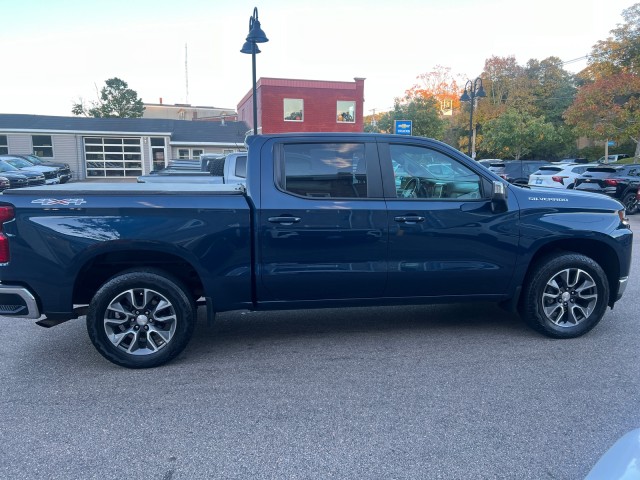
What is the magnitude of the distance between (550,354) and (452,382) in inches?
46.1

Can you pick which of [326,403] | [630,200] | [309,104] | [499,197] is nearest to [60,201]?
[326,403]

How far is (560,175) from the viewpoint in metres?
19.7

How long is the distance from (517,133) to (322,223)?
1698 inches

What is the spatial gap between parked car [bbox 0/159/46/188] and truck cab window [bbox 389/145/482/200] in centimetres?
1950

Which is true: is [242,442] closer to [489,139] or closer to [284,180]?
[284,180]

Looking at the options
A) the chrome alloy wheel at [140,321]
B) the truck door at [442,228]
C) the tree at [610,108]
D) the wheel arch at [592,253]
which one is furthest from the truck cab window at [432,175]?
the tree at [610,108]

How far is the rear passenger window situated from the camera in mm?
4793

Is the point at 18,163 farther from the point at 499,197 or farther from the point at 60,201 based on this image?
the point at 499,197

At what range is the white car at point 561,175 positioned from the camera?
19312 millimetres

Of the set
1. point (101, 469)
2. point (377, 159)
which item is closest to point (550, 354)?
point (377, 159)

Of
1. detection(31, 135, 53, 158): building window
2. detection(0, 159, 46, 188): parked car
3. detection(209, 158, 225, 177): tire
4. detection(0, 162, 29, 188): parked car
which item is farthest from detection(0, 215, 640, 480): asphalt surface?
detection(31, 135, 53, 158): building window

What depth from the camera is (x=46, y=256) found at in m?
4.35

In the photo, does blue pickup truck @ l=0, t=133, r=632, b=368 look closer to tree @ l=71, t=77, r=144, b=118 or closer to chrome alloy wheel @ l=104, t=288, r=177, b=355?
chrome alloy wheel @ l=104, t=288, r=177, b=355

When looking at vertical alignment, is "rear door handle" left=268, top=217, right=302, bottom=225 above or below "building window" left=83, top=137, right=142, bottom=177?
below
